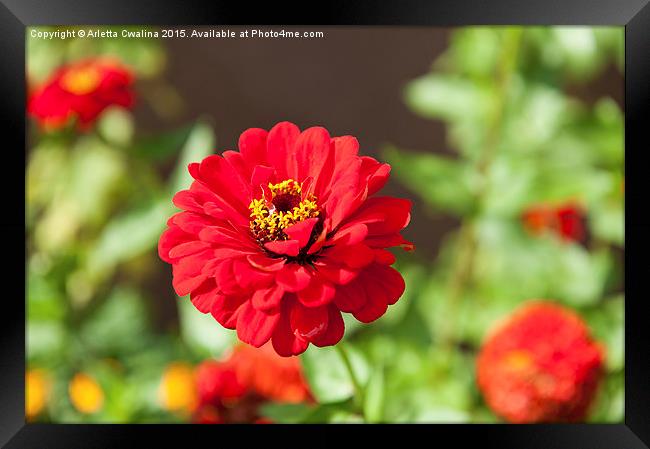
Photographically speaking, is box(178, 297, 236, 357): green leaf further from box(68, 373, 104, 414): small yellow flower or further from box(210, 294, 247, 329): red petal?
box(210, 294, 247, 329): red petal

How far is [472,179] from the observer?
3.33 feet

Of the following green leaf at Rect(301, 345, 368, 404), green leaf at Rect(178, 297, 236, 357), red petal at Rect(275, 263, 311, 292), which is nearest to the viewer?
red petal at Rect(275, 263, 311, 292)

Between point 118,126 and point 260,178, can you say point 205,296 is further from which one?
point 118,126

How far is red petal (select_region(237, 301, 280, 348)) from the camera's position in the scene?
1.48 ft

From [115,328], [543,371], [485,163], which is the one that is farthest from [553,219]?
[115,328]

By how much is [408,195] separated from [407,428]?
621mm

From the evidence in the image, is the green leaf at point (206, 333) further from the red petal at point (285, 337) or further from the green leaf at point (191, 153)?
the red petal at point (285, 337)

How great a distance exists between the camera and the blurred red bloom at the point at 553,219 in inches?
42.4

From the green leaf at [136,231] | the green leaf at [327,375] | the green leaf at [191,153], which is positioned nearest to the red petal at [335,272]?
the green leaf at [327,375]

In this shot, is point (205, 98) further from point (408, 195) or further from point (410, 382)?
point (410, 382)

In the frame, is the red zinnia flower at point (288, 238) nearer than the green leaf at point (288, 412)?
Yes

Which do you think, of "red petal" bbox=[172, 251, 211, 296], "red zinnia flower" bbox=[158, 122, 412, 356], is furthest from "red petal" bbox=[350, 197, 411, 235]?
"red petal" bbox=[172, 251, 211, 296]

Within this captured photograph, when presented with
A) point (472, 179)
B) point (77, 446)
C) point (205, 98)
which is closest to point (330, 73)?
point (205, 98)
